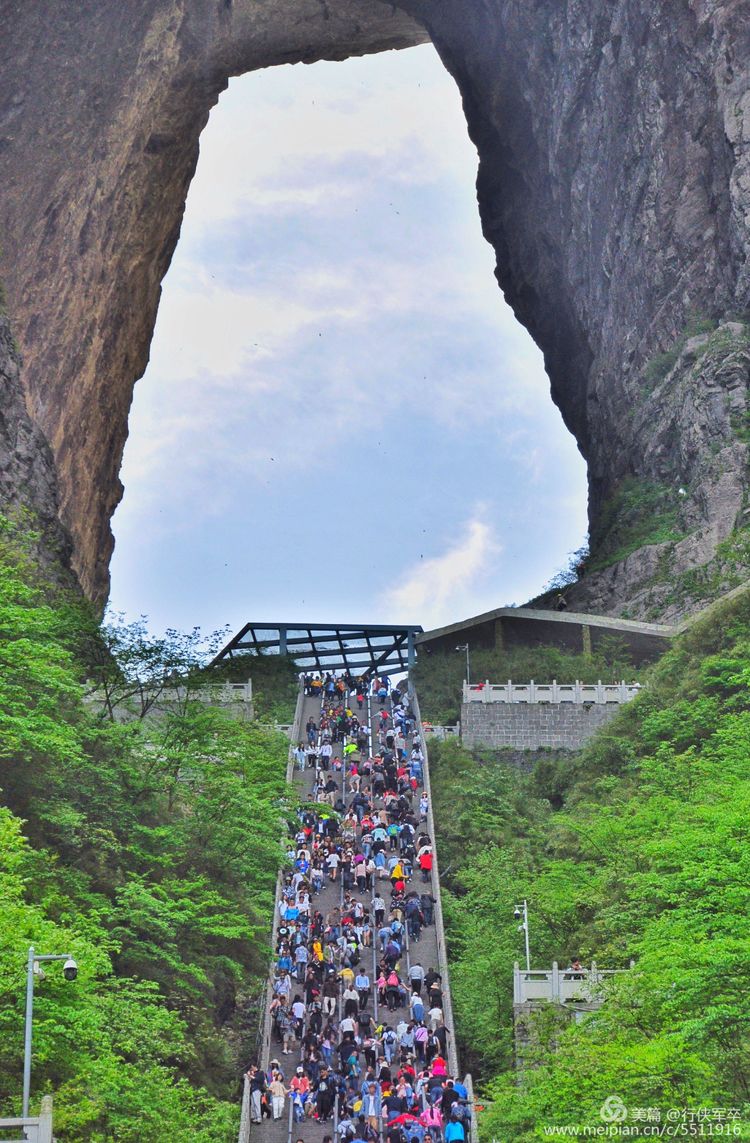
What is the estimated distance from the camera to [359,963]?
3797 cm

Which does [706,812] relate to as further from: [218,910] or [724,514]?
[724,514]

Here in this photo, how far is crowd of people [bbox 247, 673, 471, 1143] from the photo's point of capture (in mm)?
31672

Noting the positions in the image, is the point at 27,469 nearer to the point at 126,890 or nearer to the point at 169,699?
the point at 169,699

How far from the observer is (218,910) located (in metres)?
38.7

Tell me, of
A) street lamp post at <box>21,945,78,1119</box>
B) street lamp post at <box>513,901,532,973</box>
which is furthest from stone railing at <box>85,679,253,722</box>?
street lamp post at <box>21,945,78,1119</box>

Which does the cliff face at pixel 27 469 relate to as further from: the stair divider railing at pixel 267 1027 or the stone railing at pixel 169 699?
the stair divider railing at pixel 267 1027

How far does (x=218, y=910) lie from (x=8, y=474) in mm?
26771

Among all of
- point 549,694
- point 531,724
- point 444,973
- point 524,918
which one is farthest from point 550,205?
point 444,973

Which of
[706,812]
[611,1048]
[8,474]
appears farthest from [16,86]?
[611,1048]

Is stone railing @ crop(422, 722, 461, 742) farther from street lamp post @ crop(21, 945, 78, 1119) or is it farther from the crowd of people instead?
street lamp post @ crop(21, 945, 78, 1119)

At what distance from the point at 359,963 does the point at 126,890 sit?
557 centimetres

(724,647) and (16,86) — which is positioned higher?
(16,86)

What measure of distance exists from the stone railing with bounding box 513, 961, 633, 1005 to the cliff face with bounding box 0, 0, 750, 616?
96.0 feet

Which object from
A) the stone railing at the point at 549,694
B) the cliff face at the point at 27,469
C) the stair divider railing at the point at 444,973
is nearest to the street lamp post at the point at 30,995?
the stair divider railing at the point at 444,973
